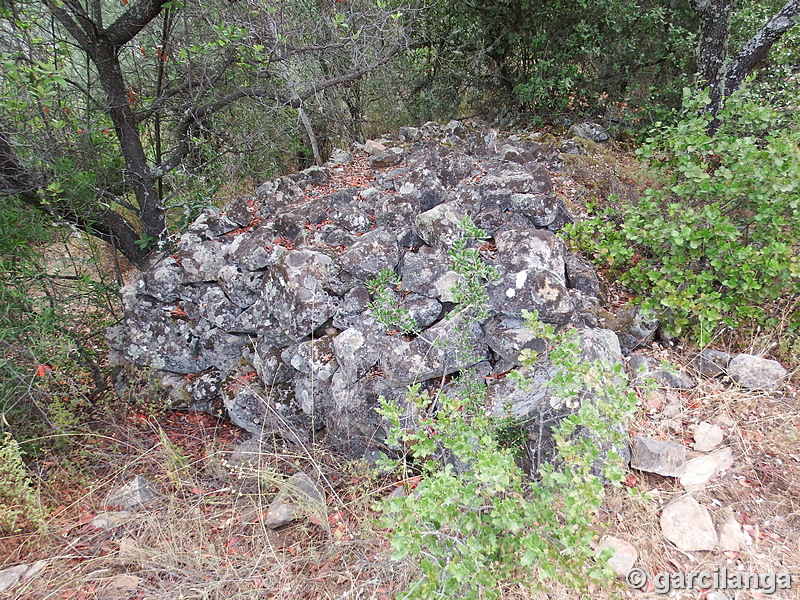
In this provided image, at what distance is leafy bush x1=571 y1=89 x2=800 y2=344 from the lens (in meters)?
2.55

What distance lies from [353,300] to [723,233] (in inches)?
93.5

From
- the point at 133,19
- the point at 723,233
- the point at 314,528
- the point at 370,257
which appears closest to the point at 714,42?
the point at 723,233

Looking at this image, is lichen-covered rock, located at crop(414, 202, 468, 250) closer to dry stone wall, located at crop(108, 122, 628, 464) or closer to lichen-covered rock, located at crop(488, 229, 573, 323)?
dry stone wall, located at crop(108, 122, 628, 464)

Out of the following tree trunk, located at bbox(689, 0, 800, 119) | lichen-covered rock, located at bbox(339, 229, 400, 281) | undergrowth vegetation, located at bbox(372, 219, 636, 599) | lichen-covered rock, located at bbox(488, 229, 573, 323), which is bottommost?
undergrowth vegetation, located at bbox(372, 219, 636, 599)

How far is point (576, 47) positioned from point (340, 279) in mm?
4593

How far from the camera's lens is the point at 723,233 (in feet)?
8.52

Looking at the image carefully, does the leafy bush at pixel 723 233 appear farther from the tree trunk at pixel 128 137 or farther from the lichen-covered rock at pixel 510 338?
the tree trunk at pixel 128 137

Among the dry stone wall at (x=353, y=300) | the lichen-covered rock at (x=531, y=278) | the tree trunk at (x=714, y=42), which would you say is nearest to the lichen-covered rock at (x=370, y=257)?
the dry stone wall at (x=353, y=300)

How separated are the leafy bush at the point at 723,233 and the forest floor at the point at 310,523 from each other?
0.30 metres

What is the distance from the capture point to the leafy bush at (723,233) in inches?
100

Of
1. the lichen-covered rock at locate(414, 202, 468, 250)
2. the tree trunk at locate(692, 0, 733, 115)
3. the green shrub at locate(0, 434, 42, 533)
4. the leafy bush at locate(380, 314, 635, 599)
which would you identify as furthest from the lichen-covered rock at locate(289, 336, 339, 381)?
the tree trunk at locate(692, 0, 733, 115)

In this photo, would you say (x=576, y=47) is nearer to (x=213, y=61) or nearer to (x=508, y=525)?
(x=213, y=61)

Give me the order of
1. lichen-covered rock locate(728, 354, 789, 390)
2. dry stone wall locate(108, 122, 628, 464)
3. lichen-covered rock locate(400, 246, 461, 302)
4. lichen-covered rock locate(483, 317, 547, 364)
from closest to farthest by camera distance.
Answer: lichen-covered rock locate(728, 354, 789, 390)
lichen-covered rock locate(483, 317, 547, 364)
dry stone wall locate(108, 122, 628, 464)
lichen-covered rock locate(400, 246, 461, 302)

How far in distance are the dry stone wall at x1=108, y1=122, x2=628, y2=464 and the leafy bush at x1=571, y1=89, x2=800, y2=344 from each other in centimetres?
45
